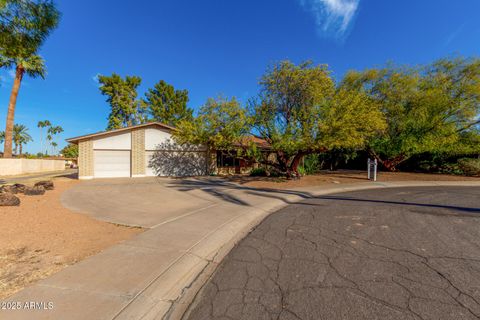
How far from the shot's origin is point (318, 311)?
213 centimetres

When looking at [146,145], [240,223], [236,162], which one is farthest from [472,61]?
[146,145]

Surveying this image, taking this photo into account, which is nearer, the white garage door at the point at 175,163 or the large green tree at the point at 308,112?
the large green tree at the point at 308,112

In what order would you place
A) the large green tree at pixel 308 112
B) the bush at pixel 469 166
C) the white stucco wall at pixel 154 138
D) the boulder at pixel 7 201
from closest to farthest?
the boulder at pixel 7 201 → the large green tree at pixel 308 112 → the bush at pixel 469 166 → the white stucco wall at pixel 154 138

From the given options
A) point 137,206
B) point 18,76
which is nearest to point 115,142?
point 137,206

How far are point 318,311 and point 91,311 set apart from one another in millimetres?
2443

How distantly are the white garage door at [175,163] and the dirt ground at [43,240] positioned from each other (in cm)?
1058

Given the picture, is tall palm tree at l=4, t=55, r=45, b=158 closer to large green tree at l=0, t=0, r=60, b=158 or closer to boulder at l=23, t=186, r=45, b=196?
boulder at l=23, t=186, r=45, b=196

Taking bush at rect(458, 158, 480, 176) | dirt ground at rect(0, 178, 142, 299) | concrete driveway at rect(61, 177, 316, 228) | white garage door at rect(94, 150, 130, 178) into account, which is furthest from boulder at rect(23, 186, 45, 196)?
bush at rect(458, 158, 480, 176)

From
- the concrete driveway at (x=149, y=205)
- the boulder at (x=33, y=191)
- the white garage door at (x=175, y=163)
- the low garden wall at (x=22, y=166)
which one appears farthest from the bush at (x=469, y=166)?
the low garden wall at (x=22, y=166)

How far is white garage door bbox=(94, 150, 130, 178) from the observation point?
586 inches

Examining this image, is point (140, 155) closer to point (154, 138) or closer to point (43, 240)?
point (154, 138)

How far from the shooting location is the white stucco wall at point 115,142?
14859 millimetres

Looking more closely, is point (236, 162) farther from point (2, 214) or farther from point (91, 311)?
point (91, 311)

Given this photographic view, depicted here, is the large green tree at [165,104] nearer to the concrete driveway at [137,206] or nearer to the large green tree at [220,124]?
the large green tree at [220,124]
